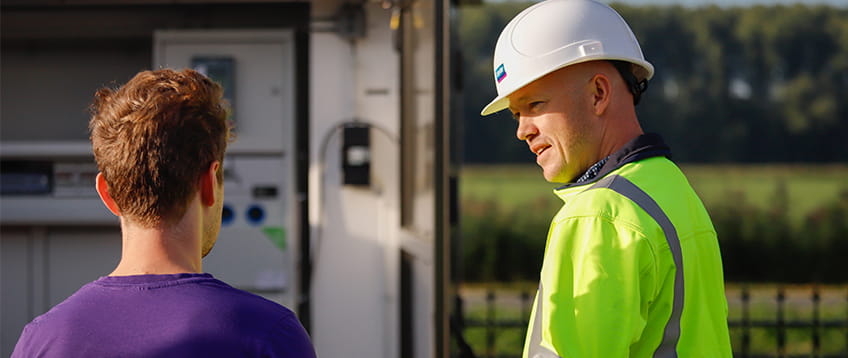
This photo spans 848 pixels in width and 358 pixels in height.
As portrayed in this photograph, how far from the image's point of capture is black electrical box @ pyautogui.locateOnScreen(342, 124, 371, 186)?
4.09 metres

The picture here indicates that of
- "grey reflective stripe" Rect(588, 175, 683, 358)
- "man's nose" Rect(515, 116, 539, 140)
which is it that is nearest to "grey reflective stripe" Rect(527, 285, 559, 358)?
"grey reflective stripe" Rect(588, 175, 683, 358)

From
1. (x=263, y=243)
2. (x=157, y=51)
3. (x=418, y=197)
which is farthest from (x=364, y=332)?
(x=157, y=51)

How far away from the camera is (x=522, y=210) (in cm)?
1617

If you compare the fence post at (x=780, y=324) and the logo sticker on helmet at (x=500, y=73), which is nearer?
the logo sticker on helmet at (x=500, y=73)

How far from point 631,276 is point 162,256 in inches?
26.5

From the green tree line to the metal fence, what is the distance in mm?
4954

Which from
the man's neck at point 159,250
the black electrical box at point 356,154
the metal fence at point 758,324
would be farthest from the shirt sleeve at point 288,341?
the black electrical box at point 356,154

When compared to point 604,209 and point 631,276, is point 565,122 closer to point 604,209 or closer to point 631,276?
point 604,209

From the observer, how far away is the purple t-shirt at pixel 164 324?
1176 mm

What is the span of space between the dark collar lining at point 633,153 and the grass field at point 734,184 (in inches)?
573

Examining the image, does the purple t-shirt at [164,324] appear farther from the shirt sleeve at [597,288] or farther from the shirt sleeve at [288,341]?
the shirt sleeve at [597,288]

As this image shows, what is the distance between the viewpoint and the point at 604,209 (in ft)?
4.44

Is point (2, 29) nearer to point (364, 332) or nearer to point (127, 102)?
point (364, 332)

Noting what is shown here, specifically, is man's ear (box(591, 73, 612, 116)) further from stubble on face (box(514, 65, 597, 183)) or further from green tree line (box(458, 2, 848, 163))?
green tree line (box(458, 2, 848, 163))
